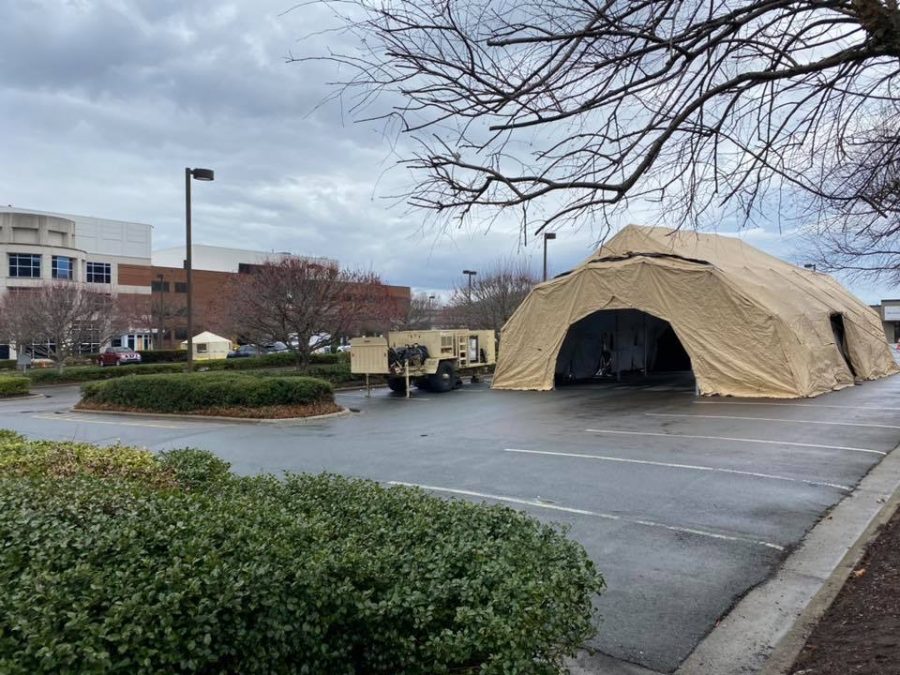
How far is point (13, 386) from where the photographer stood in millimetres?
25828

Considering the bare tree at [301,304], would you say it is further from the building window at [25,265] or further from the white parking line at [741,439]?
the building window at [25,265]

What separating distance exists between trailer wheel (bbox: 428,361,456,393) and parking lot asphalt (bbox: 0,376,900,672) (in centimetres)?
270

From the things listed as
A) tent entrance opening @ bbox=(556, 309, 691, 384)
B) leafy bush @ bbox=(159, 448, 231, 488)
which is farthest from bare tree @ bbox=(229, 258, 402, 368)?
leafy bush @ bbox=(159, 448, 231, 488)

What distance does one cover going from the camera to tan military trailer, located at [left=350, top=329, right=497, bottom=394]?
2236 centimetres

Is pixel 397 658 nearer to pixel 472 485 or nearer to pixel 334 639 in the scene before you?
pixel 334 639

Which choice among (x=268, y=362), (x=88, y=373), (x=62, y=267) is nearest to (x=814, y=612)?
(x=268, y=362)

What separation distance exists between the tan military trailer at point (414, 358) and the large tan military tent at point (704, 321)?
5.87 ft

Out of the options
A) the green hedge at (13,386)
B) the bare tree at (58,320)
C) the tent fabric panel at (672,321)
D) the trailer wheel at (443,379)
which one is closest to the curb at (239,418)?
the trailer wheel at (443,379)

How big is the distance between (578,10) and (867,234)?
321 inches

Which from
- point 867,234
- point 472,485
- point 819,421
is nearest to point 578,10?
point 472,485

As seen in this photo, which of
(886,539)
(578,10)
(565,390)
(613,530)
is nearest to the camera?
Answer: (578,10)

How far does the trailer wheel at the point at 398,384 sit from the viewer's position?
23.3 metres

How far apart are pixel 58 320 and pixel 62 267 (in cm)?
3685

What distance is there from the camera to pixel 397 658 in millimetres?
2881
